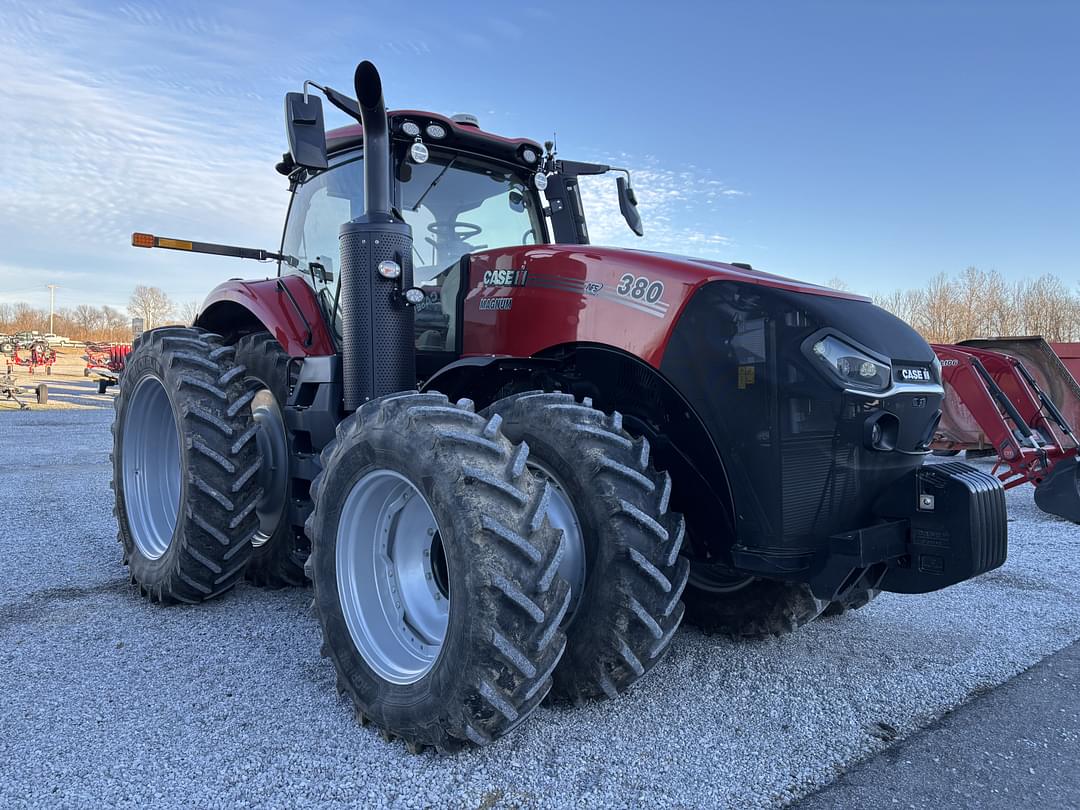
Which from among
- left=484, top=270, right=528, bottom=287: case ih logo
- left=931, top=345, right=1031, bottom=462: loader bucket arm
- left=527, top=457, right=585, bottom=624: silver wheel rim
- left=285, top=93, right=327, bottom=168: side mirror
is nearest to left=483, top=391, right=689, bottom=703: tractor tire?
left=527, top=457, right=585, bottom=624: silver wheel rim

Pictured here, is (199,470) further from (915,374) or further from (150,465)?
(915,374)

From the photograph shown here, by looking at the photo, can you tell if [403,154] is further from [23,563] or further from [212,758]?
[23,563]

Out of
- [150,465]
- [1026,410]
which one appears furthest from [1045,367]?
[150,465]

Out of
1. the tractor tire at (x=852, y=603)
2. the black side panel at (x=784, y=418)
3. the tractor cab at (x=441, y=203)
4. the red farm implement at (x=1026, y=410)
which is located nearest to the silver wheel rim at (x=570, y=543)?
the black side panel at (x=784, y=418)

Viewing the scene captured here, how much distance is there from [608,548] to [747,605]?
121cm

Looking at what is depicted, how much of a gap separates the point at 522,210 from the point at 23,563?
12.6 feet

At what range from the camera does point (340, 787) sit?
2.23 metres

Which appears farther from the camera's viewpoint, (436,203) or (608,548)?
(436,203)

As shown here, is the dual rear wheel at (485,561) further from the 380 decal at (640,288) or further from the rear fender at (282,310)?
the rear fender at (282,310)

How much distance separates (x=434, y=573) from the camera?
2844mm

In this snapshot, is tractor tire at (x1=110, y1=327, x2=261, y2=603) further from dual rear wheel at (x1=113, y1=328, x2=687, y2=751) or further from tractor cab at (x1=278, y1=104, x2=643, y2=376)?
dual rear wheel at (x1=113, y1=328, x2=687, y2=751)

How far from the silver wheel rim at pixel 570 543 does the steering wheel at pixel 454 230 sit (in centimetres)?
178

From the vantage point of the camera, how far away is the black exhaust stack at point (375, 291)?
3377 millimetres

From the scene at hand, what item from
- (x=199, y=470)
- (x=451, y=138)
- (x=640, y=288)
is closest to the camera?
(x=640, y=288)
